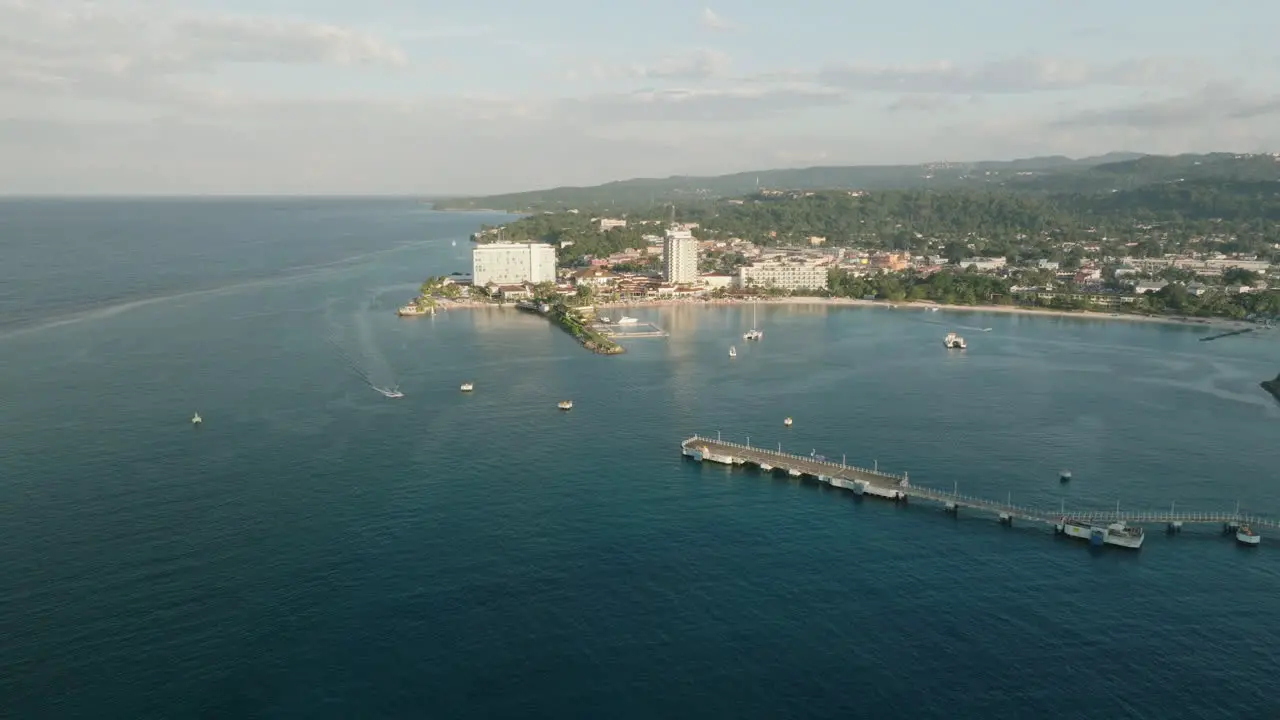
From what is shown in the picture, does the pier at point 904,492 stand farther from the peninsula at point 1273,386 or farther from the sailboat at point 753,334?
the sailboat at point 753,334

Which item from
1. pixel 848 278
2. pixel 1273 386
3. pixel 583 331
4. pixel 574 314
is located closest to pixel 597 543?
pixel 583 331

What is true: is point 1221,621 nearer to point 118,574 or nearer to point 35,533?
point 118,574

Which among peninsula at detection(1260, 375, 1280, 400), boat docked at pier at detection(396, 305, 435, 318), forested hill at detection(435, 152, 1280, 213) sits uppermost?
forested hill at detection(435, 152, 1280, 213)

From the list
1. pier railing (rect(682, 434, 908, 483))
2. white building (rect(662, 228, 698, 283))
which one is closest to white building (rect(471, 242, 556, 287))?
white building (rect(662, 228, 698, 283))

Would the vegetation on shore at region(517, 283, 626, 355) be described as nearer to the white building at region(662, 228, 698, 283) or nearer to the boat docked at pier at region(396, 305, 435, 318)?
the boat docked at pier at region(396, 305, 435, 318)

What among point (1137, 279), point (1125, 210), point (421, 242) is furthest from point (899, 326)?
point (1125, 210)
